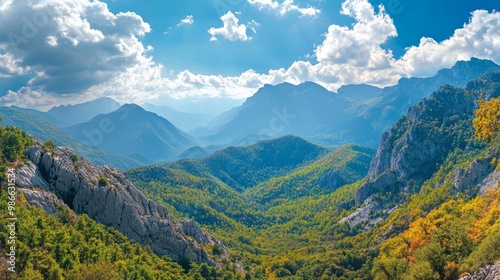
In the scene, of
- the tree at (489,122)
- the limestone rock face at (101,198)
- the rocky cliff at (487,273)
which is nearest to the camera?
the rocky cliff at (487,273)

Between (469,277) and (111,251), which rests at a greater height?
(469,277)

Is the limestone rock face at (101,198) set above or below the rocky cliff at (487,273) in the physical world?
below

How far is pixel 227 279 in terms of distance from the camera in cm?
13400

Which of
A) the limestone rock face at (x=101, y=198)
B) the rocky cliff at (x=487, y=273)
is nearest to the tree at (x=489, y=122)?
the rocky cliff at (x=487, y=273)

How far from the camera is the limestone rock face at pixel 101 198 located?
112875 mm

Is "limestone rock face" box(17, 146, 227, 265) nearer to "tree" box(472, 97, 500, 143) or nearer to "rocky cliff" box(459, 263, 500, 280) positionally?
"rocky cliff" box(459, 263, 500, 280)

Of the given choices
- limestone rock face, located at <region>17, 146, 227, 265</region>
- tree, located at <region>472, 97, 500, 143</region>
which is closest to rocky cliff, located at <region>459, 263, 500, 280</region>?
tree, located at <region>472, 97, 500, 143</region>

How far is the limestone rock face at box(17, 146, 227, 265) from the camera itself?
113m

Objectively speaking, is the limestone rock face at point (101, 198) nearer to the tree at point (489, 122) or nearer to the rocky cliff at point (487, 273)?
the rocky cliff at point (487, 273)

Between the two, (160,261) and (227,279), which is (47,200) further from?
(227,279)

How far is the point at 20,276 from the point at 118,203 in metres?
68.4

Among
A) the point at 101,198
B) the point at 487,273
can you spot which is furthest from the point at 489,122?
the point at 101,198

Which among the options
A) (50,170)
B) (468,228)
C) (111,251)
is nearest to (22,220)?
(111,251)

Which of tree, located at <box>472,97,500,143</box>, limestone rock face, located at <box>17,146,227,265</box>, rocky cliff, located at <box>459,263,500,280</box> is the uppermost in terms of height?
tree, located at <box>472,97,500,143</box>
